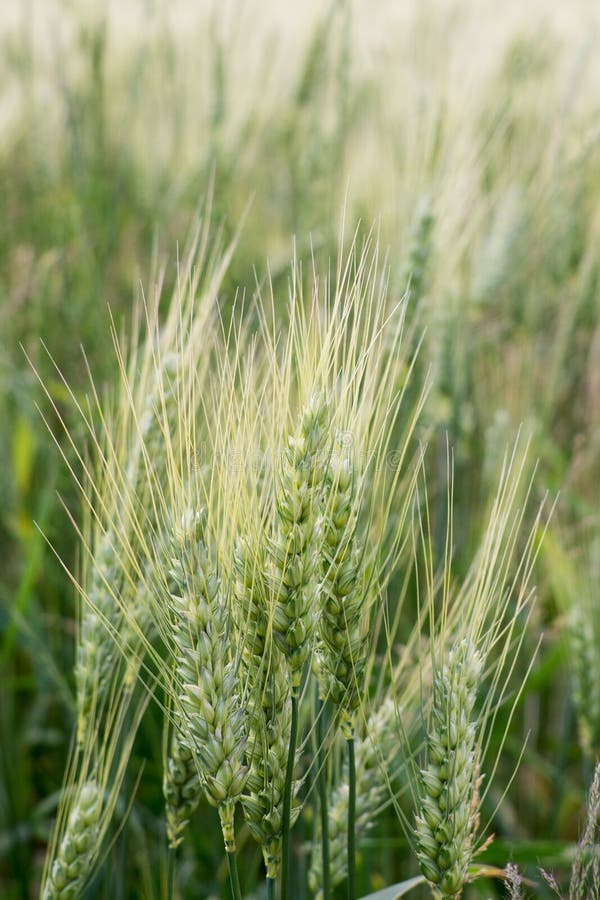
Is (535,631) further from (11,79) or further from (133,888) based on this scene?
(11,79)

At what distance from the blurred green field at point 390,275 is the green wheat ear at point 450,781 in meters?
0.34

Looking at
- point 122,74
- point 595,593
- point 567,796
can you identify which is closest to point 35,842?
point 567,796

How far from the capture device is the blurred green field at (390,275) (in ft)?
4.38

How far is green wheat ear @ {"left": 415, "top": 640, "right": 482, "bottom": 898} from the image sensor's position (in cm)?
70

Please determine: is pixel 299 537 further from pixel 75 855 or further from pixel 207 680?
pixel 75 855

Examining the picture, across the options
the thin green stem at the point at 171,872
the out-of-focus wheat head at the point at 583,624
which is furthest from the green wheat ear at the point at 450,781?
the out-of-focus wheat head at the point at 583,624

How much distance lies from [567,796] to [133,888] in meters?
0.78

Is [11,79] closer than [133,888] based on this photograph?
No

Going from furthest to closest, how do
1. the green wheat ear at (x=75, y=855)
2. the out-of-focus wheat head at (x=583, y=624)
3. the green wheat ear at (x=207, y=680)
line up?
the out-of-focus wheat head at (x=583, y=624) < the green wheat ear at (x=75, y=855) < the green wheat ear at (x=207, y=680)

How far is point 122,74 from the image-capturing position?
9.17ft

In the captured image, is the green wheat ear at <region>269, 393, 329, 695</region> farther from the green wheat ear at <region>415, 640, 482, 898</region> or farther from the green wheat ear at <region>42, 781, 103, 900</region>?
the green wheat ear at <region>42, 781, 103, 900</region>

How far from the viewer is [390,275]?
125cm

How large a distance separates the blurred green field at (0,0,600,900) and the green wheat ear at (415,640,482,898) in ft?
1.12

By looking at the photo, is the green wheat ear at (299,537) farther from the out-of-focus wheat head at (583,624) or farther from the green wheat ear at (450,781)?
the out-of-focus wheat head at (583,624)
